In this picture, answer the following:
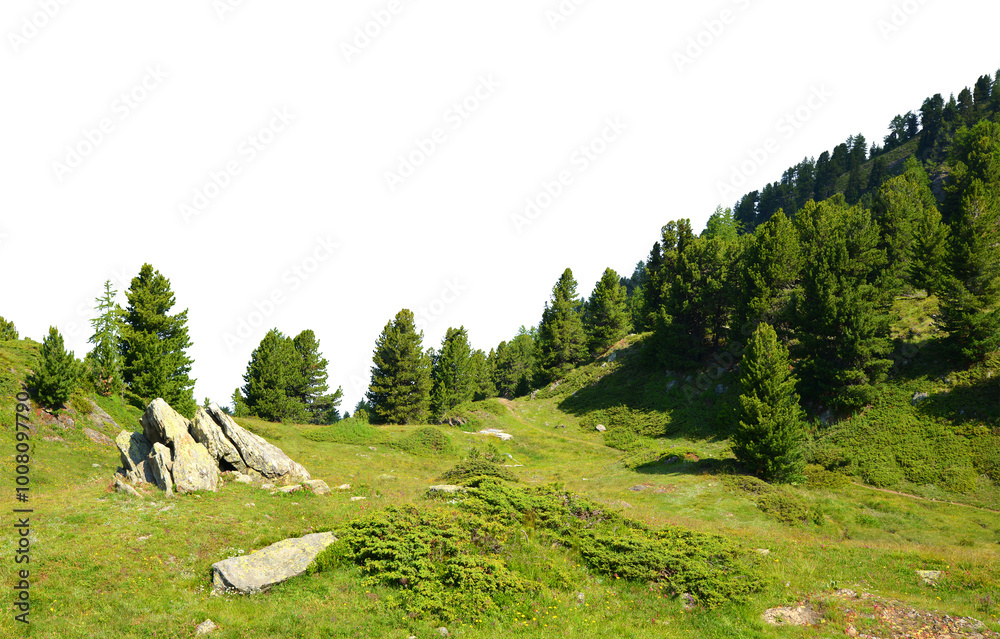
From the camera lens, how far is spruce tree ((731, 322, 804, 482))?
3256 centimetres

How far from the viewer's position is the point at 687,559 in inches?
687

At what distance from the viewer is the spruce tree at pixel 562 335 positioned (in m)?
84.4

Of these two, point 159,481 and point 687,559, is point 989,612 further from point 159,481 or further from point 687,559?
point 159,481

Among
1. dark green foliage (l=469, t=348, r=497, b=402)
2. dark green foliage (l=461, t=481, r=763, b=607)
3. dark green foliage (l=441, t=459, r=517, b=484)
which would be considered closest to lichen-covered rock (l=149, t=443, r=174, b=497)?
dark green foliage (l=461, t=481, r=763, b=607)

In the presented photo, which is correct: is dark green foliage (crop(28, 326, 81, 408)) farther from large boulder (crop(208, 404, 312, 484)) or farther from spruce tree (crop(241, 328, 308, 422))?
spruce tree (crop(241, 328, 308, 422))

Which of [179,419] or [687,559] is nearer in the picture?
[687,559]

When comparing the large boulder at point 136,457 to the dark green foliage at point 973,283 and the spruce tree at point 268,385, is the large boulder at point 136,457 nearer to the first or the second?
the spruce tree at point 268,385

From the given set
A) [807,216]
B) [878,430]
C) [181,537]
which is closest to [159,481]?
[181,537]

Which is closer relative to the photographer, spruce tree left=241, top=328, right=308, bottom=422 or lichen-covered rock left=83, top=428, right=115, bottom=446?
lichen-covered rock left=83, top=428, right=115, bottom=446

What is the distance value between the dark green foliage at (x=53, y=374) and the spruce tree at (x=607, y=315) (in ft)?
230

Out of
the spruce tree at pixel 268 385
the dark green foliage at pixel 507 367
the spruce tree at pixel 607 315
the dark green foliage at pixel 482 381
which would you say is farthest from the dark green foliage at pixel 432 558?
the dark green foliage at pixel 507 367

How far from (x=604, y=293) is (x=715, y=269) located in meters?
24.9

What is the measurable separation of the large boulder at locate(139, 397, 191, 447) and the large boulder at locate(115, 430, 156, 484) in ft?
1.82

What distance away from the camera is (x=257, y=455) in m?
26.6
